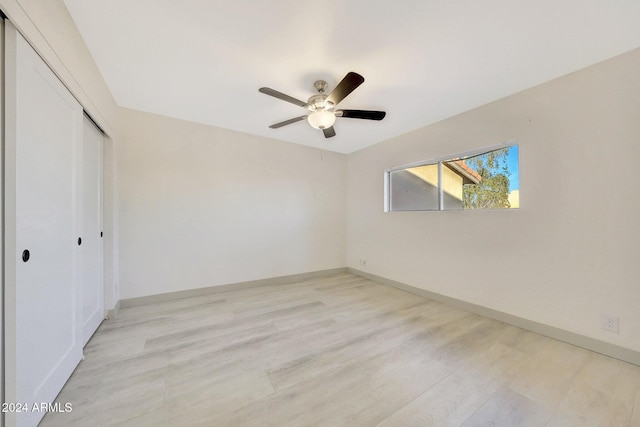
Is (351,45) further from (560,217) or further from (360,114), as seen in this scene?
(560,217)

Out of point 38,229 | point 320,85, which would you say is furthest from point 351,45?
point 38,229

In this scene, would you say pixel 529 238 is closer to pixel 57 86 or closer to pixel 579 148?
pixel 579 148

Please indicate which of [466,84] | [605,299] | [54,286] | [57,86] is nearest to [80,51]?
[57,86]

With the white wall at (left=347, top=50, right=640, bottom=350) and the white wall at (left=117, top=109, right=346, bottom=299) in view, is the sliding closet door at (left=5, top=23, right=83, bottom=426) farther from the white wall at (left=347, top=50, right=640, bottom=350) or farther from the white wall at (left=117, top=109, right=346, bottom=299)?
the white wall at (left=347, top=50, right=640, bottom=350)

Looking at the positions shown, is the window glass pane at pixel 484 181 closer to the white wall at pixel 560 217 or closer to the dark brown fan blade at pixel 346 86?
the white wall at pixel 560 217

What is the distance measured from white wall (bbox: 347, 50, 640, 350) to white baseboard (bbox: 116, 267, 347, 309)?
1938mm

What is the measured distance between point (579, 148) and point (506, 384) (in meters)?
2.01

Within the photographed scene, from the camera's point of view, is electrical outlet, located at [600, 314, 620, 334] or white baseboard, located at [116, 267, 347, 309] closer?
electrical outlet, located at [600, 314, 620, 334]

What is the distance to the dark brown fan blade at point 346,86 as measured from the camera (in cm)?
162

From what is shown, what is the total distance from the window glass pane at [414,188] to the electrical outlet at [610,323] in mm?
1729

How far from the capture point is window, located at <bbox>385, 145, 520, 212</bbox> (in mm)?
2441

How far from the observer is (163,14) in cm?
145

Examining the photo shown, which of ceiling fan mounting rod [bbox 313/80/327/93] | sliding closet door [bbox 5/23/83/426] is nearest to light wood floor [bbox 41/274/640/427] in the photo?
sliding closet door [bbox 5/23/83/426]

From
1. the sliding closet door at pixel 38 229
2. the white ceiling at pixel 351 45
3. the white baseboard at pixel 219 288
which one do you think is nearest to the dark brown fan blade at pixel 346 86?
the white ceiling at pixel 351 45
